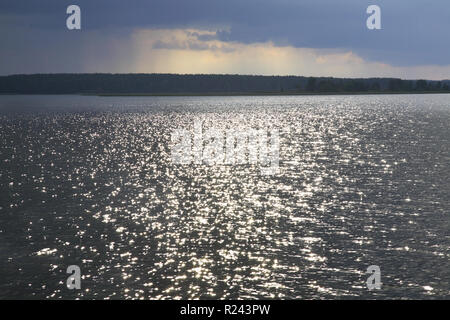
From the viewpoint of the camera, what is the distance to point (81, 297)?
76.5 ft

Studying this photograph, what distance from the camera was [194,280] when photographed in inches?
987

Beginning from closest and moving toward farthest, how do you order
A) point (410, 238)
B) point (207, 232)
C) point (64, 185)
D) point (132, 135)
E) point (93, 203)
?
1. point (410, 238)
2. point (207, 232)
3. point (93, 203)
4. point (64, 185)
5. point (132, 135)

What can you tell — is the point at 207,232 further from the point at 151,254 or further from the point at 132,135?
the point at 132,135

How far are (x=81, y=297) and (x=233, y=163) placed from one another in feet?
153

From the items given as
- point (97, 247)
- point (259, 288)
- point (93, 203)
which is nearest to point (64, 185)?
point (93, 203)

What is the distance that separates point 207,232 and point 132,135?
8734 cm
